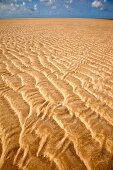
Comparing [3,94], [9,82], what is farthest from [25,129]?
[9,82]

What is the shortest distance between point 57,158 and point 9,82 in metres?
2.11

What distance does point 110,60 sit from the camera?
559 centimetres

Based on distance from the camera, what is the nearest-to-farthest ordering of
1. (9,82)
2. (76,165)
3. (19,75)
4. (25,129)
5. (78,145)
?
(76,165) → (78,145) → (25,129) → (9,82) → (19,75)

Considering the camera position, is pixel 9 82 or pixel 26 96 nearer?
pixel 26 96

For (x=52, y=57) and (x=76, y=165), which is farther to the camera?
(x=52, y=57)

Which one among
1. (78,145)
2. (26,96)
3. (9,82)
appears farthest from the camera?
(9,82)

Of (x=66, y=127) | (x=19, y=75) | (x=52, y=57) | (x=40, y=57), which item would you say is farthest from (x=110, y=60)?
(x=66, y=127)

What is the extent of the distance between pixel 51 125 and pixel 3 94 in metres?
1.18

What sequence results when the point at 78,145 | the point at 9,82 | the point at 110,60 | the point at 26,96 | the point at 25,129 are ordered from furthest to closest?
the point at 110,60 → the point at 9,82 → the point at 26,96 → the point at 25,129 → the point at 78,145

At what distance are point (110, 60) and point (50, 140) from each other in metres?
3.87

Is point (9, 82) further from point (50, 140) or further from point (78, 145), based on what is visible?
point (78, 145)

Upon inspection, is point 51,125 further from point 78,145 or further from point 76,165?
point 76,165

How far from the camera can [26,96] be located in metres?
3.29

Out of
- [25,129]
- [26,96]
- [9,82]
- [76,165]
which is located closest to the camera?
[76,165]
